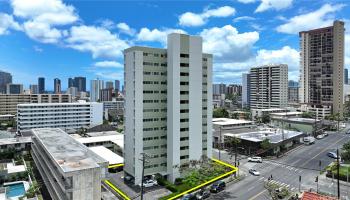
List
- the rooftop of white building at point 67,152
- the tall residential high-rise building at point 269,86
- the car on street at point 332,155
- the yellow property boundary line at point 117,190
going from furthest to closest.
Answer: the tall residential high-rise building at point 269,86 < the car on street at point 332,155 < the yellow property boundary line at point 117,190 < the rooftop of white building at point 67,152

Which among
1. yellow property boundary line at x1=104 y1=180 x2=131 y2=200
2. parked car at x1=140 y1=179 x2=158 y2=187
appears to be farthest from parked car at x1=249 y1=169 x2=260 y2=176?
yellow property boundary line at x1=104 y1=180 x2=131 y2=200

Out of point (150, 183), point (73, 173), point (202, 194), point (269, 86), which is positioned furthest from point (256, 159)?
point (269, 86)

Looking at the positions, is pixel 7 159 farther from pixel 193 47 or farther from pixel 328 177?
pixel 328 177

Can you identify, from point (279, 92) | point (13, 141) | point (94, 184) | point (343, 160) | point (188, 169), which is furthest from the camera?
point (279, 92)

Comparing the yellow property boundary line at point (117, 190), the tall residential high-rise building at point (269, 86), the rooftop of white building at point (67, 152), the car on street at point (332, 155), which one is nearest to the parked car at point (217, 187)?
the yellow property boundary line at point (117, 190)

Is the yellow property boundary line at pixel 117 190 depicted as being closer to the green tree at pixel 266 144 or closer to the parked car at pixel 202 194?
the parked car at pixel 202 194

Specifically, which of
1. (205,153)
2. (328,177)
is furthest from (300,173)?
(205,153)

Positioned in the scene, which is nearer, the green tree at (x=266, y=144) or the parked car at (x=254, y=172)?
the parked car at (x=254, y=172)
